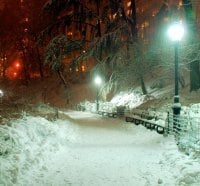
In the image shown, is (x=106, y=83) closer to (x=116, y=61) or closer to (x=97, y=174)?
(x=116, y=61)

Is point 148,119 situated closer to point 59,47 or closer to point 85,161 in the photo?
point 85,161

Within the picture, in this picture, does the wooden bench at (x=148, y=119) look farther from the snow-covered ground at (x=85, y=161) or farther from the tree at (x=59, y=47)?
the tree at (x=59, y=47)

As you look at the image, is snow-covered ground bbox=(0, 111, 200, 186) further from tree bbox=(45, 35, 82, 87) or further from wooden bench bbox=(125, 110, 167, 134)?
tree bbox=(45, 35, 82, 87)

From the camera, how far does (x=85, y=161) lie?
13.5 meters

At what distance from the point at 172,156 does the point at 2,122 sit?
6.48 meters

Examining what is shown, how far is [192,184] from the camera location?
9695mm

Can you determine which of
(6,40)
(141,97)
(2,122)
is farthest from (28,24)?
(2,122)

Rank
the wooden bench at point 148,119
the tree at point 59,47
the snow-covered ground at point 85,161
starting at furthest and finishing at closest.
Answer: the tree at point 59,47 < the wooden bench at point 148,119 < the snow-covered ground at point 85,161

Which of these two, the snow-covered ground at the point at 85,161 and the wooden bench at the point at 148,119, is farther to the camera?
the wooden bench at the point at 148,119

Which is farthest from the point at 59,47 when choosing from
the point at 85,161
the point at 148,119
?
the point at 85,161

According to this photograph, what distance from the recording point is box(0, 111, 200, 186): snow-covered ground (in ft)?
34.8

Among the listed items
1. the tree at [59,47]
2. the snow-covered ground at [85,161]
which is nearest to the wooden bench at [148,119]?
the snow-covered ground at [85,161]

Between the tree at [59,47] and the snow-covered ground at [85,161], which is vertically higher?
the tree at [59,47]

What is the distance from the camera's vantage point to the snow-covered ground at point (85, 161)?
10609mm
